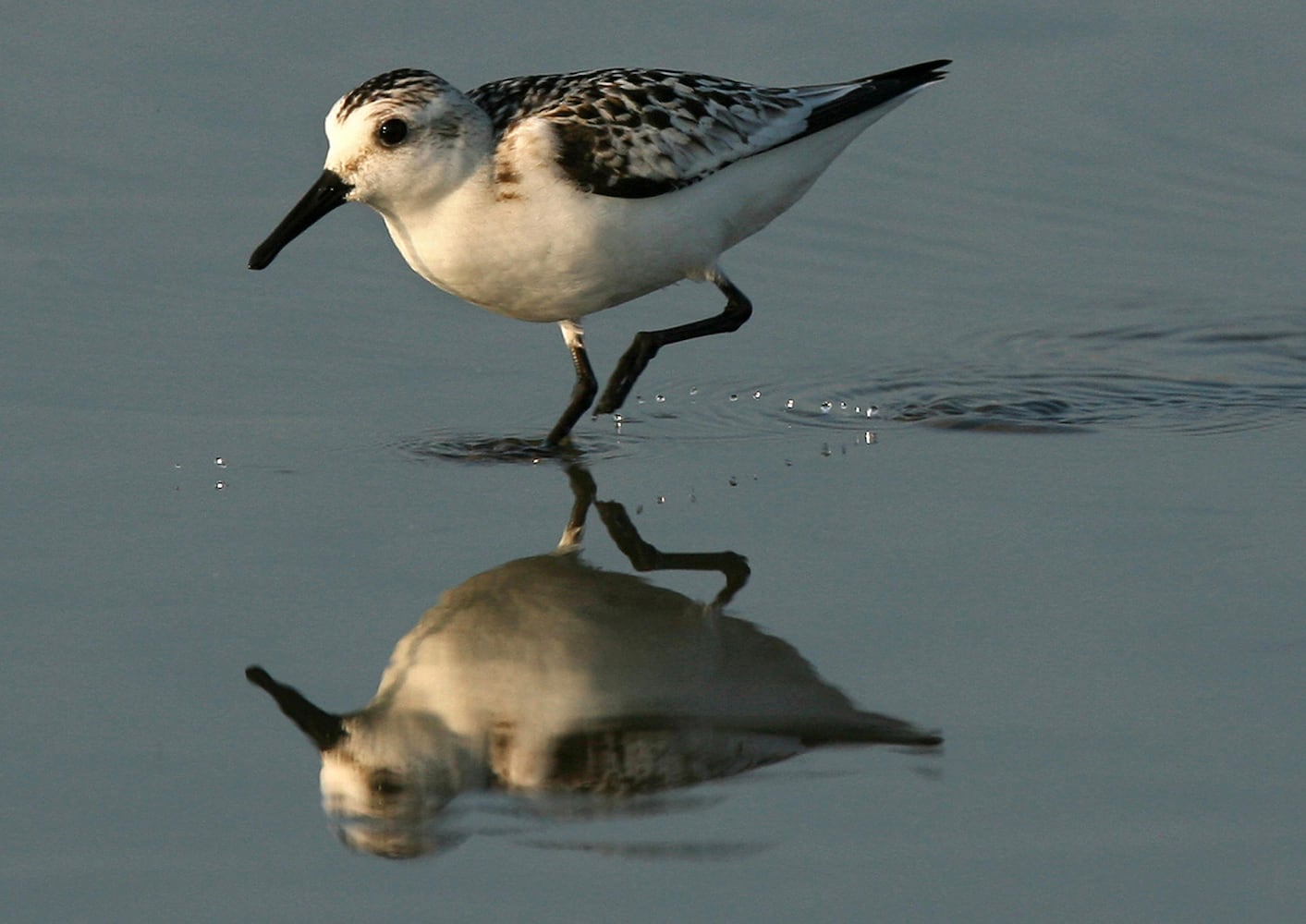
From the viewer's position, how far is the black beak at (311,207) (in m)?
8.32

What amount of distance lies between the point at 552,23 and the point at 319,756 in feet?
23.8

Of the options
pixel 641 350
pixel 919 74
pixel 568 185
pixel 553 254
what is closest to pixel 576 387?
pixel 641 350

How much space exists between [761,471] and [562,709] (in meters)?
2.32

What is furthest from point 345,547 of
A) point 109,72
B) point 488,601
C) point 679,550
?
point 109,72

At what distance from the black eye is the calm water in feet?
4.11

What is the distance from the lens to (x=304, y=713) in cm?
640

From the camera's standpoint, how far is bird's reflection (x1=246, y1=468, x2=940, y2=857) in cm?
595

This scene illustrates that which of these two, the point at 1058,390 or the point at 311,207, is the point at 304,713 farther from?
the point at 1058,390

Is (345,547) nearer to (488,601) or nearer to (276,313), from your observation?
(488,601)

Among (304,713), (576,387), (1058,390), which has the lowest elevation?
(304,713)

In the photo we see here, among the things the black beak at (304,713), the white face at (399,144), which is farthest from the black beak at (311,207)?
the black beak at (304,713)

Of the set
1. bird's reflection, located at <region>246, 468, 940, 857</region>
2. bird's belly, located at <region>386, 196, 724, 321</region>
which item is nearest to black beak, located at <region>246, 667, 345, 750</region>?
bird's reflection, located at <region>246, 468, 940, 857</region>

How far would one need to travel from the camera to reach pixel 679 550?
7.64 m

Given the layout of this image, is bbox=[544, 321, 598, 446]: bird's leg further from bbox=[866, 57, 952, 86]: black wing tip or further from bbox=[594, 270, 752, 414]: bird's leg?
bbox=[866, 57, 952, 86]: black wing tip
